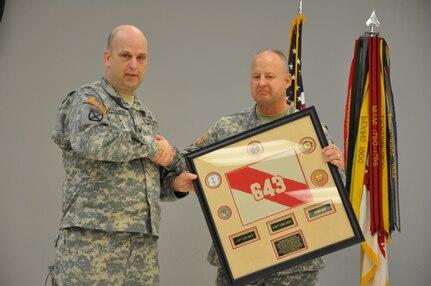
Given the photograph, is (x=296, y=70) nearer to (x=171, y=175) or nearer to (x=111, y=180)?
(x=171, y=175)

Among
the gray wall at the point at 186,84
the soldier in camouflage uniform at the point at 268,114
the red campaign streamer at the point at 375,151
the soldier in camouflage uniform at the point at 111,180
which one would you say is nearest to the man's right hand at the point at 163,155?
the soldier in camouflage uniform at the point at 111,180

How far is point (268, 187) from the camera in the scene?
7.68 ft

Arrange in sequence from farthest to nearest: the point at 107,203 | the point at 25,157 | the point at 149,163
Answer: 1. the point at 25,157
2. the point at 149,163
3. the point at 107,203

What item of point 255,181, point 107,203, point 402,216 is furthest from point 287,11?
point 107,203

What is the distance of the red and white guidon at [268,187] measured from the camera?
2.32m

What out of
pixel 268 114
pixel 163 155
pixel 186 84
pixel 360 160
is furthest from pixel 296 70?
pixel 163 155

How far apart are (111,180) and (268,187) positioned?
67cm

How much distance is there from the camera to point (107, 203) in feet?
7.29

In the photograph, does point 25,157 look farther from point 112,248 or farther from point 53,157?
point 112,248

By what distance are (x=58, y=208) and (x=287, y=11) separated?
2.53 m

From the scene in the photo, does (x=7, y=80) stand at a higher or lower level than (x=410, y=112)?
higher

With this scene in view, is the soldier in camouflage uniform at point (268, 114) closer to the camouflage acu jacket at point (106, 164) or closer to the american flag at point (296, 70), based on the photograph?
the camouflage acu jacket at point (106, 164)

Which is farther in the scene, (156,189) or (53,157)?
(53,157)

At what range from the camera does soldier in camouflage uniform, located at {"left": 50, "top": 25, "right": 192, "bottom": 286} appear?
2.17 metres
